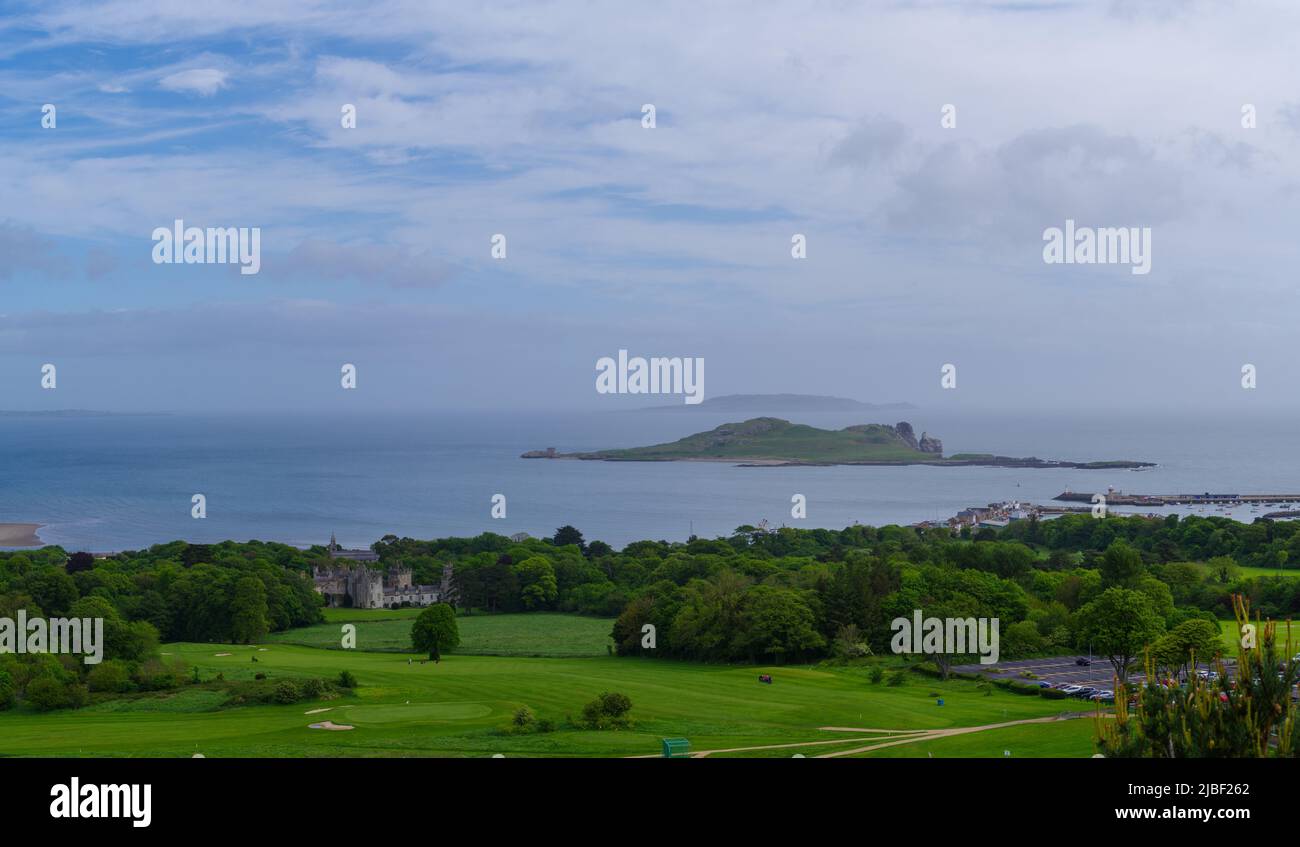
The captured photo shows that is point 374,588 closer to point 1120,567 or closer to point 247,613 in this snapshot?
point 247,613

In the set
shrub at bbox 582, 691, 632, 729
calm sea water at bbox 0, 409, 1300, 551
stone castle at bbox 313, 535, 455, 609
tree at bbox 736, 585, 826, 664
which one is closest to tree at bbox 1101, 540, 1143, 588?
tree at bbox 736, 585, 826, 664

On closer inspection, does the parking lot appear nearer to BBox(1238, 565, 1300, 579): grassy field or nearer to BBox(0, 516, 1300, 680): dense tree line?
BBox(0, 516, 1300, 680): dense tree line

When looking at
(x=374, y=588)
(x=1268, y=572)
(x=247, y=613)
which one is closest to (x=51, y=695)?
(x=247, y=613)

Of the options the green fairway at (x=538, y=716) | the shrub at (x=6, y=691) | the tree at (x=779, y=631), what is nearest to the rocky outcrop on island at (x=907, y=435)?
the tree at (x=779, y=631)

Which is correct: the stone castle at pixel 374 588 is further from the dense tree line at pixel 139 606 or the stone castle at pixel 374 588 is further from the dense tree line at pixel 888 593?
the dense tree line at pixel 139 606

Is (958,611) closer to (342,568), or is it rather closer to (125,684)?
(125,684)
